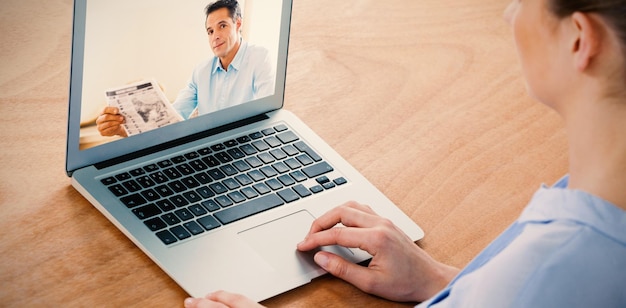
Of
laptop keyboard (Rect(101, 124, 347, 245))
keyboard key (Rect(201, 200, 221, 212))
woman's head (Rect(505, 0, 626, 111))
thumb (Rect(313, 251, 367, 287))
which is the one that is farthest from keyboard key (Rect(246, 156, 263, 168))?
woman's head (Rect(505, 0, 626, 111))

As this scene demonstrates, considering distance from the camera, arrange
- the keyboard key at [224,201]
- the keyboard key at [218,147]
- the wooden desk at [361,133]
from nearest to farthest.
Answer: the wooden desk at [361,133]
the keyboard key at [224,201]
the keyboard key at [218,147]

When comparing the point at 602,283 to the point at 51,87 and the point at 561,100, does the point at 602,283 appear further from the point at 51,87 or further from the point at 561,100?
the point at 51,87

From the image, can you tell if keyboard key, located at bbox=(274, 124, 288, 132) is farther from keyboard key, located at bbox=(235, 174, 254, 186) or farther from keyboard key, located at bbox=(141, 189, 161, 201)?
keyboard key, located at bbox=(141, 189, 161, 201)

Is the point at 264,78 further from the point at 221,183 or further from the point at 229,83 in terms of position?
the point at 221,183

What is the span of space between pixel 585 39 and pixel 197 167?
1.97ft

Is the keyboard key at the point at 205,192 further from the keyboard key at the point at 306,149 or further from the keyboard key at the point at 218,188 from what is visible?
the keyboard key at the point at 306,149

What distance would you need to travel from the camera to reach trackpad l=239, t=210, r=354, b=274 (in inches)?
45.1

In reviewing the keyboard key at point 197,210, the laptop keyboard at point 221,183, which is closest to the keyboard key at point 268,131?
the laptop keyboard at point 221,183

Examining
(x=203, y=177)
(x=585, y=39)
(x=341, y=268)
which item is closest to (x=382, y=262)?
(x=341, y=268)

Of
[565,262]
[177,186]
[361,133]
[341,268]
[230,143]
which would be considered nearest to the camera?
[565,262]

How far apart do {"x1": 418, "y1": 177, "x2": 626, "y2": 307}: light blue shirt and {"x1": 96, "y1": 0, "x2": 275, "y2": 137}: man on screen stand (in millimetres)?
548

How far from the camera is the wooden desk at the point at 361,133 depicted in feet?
3.68

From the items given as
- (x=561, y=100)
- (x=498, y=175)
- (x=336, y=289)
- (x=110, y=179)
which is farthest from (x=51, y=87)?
(x=561, y=100)

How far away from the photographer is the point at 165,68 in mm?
1256
